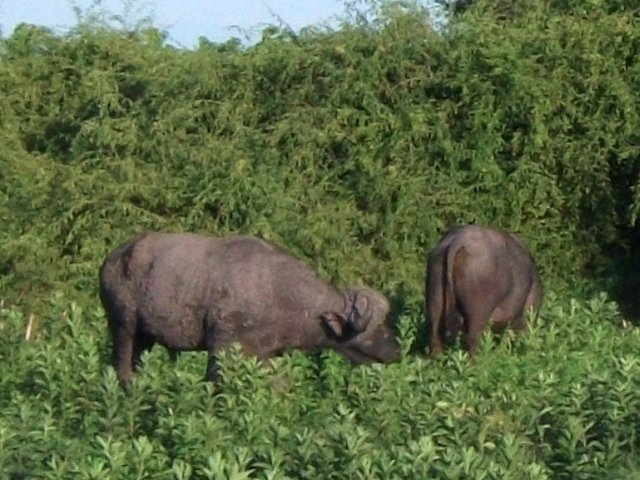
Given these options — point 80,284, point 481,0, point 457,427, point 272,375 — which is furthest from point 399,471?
point 481,0

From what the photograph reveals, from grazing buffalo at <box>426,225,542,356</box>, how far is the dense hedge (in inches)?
78.7

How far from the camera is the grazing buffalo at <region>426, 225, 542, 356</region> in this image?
Result: 11.1 metres

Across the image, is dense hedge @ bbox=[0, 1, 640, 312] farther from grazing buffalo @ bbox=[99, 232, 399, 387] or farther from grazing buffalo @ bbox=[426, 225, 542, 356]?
grazing buffalo @ bbox=[99, 232, 399, 387]

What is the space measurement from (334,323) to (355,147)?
4.63 metres

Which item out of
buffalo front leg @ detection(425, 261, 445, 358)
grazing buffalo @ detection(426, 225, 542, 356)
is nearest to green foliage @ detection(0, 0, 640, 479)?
grazing buffalo @ detection(426, 225, 542, 356)

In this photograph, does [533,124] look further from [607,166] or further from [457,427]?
[457,427]

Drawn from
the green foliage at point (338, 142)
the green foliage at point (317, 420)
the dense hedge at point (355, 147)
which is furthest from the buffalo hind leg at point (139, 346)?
the dense hedge at point (355, 147)

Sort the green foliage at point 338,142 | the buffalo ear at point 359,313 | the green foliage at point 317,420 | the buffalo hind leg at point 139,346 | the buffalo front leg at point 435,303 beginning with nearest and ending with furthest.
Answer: the green foliage at point 317,420, the buffalo ear at point 359,313, the buffalo hind leg at point 139,346, the buffalo front leg at point 435,303, the green foliage at point 338,142

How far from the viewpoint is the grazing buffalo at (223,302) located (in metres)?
9.54

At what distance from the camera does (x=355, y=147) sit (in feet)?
46.2

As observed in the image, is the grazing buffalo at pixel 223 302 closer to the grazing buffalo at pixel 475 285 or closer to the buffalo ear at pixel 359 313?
the buffalo ear at pixel 359 313

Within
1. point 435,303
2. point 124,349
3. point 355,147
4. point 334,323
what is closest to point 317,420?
point 334,323

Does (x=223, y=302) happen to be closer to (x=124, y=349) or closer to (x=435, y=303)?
(x=124, y=349)

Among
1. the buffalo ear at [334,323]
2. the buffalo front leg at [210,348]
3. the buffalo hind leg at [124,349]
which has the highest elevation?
the buffalo ear at [334,323]
